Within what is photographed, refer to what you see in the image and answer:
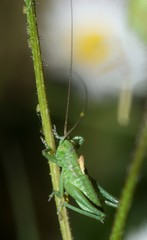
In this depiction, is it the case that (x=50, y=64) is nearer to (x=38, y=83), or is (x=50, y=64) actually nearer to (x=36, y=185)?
(x=36, y=185)

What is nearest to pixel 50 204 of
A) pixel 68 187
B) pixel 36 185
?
pixel 36 185

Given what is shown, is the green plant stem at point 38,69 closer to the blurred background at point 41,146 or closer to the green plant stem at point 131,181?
the green plant stem at point 131,181

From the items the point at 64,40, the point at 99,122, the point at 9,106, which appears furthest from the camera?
the point at 64,40

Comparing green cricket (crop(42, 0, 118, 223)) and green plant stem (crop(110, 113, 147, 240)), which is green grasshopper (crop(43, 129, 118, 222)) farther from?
green plant stem (crop(110, 113, 147, 240))

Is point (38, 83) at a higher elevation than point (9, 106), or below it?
higher

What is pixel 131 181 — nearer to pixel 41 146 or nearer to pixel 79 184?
pixel 79 184

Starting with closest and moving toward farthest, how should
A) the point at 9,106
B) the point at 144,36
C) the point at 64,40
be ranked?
the point at 144,36
the point at 9,106
the point at 64,40
